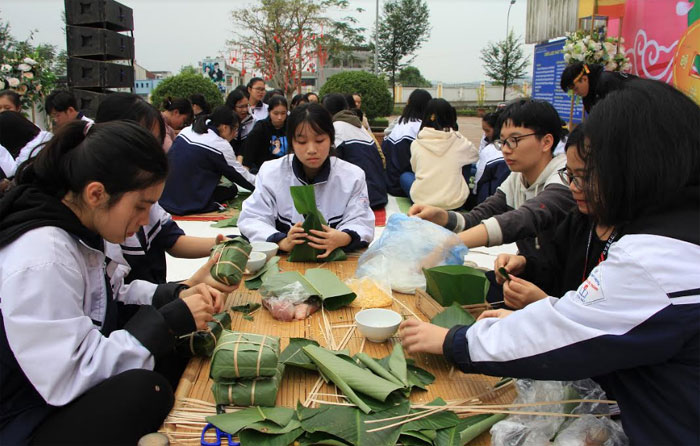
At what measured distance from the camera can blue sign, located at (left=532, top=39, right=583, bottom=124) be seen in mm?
7520

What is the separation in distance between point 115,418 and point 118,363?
142mm

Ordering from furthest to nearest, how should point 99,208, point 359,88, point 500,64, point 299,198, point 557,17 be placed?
1. point 500,64
2. point 359,88
3. point 557,17
4. point 299,198
5. point 99,208

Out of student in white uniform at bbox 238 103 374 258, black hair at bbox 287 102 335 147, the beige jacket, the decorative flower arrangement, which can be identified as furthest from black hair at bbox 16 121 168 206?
the decorative flower arrangement

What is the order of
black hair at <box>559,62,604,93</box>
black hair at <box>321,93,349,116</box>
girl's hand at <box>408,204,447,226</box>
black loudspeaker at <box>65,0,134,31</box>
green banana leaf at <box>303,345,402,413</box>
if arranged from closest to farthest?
green banana leaf at <box>303,345,402,413</box> → girl's hand at <box>408,204,447,226</box> → black hair at <box>559,62,604,93</box> → black hair at <box>321,93,349,116</box> → black loudspeaker at <box>65,0,134,31</box>

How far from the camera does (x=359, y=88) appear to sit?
12.0m

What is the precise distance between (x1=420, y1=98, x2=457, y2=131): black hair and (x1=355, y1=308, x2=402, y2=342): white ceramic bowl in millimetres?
3979

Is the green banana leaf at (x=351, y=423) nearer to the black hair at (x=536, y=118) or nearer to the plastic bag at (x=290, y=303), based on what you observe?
the plastic bag at (x=290, y=303)

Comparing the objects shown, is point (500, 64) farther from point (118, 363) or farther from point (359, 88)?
point (118, 363)

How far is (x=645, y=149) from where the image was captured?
114 centimetres

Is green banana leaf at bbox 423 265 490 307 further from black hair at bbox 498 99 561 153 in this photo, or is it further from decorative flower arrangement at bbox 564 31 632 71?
decorative flower arrangement at bbox 564 31 632 71

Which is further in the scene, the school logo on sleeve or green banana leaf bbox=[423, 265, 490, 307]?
green banana leaf bbox=[423, 265, 490, 307]

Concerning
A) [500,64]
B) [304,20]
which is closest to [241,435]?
[304,20]

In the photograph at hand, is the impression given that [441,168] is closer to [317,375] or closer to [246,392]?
[317,375]

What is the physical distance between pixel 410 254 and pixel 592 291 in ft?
Result: 3.39
